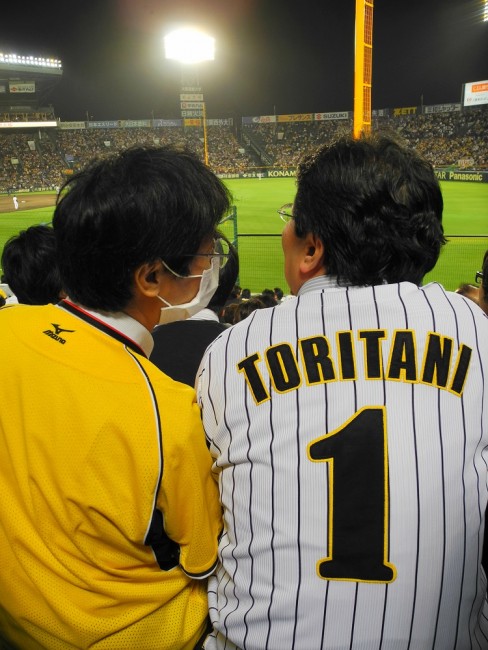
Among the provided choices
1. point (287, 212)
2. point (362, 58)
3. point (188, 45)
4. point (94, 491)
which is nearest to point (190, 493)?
point (94, 491)

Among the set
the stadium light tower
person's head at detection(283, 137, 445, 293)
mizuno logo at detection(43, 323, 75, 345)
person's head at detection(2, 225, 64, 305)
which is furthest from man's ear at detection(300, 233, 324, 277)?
the stadium light tower

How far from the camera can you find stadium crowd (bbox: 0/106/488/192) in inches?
1575

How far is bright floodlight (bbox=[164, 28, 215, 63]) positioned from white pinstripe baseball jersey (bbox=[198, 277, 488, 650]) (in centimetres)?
3654

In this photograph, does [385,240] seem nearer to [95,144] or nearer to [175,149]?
[175,149]

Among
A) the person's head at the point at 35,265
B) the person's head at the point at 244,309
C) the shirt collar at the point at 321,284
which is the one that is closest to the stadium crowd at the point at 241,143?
the person's head at the point at 244,309

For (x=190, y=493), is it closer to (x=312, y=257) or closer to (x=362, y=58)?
(x=312, y=257)

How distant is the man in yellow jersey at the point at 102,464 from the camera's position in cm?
100

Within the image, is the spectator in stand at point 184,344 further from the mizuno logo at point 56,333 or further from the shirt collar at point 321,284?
the mizuno logo at point 56,333

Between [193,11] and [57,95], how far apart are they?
62.3 ft

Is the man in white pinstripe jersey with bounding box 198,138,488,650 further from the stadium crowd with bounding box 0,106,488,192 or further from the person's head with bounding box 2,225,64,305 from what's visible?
the stadium crowd with bounding box 0,106,488,192

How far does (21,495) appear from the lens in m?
1.05

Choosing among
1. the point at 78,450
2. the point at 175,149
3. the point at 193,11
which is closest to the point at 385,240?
the point at 175,149

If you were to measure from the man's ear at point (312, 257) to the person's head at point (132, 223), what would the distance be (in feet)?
0.94

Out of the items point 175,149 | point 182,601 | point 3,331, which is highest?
point 175,149
